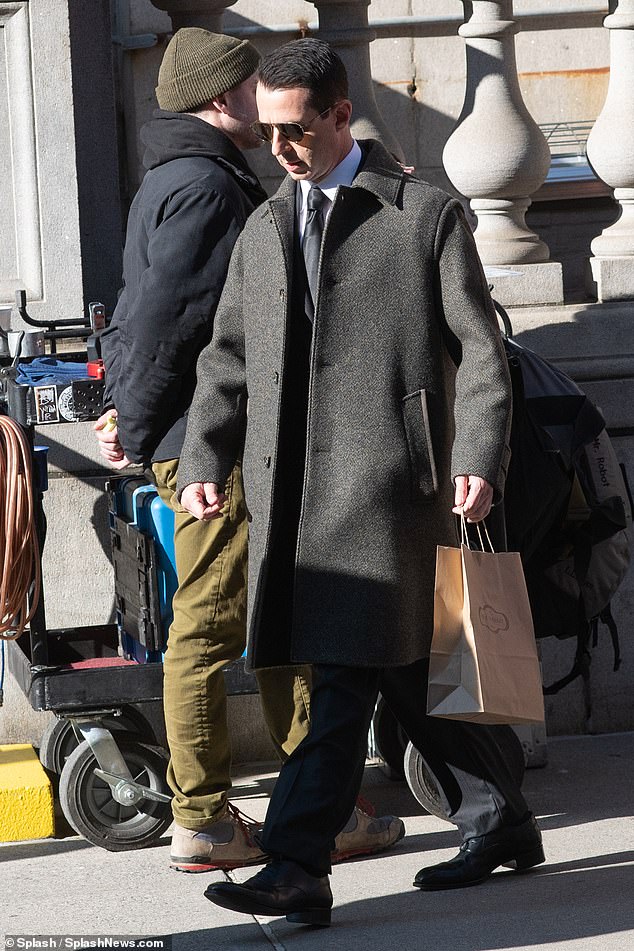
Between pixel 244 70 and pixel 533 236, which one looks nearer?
pixel 244 70

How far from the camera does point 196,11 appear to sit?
5184 mm

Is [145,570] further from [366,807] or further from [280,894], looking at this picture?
[280,894]

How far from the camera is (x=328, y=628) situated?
3.40 m

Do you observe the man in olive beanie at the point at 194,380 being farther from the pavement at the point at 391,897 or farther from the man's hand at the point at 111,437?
the pavement at the point at 391,897

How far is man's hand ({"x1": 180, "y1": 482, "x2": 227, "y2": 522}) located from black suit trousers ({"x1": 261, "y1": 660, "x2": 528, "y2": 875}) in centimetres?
43

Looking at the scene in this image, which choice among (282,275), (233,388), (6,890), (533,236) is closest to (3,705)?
(6,890)

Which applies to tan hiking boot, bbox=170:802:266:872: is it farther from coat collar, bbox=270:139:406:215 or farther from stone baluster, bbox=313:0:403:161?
stone baluster, bbox=313:0:403:161

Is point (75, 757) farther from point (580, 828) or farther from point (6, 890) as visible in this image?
point (580, 828)

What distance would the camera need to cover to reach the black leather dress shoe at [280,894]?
3291 mm

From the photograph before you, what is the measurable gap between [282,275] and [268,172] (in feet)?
18.7

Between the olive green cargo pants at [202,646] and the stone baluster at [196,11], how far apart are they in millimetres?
2002

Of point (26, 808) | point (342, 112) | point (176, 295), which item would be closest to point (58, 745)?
point (26, 808)

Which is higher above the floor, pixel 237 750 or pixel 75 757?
pixel 75 757

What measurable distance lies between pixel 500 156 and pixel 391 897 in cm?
227
